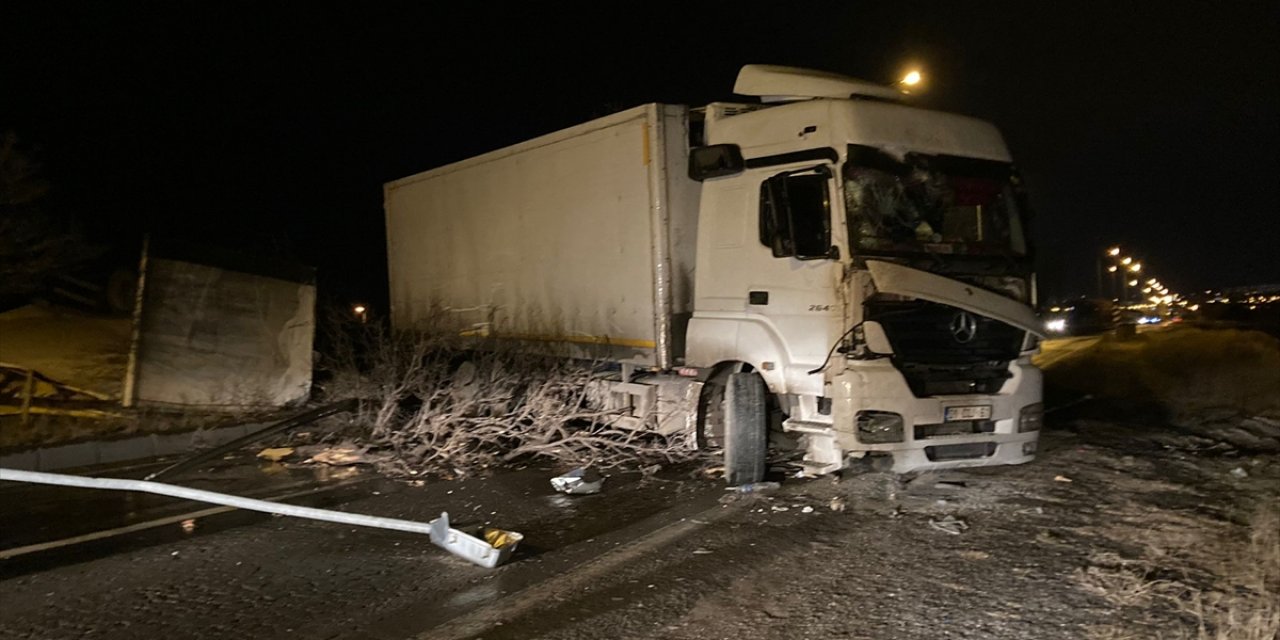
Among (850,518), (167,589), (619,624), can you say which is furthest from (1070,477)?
(167,589)

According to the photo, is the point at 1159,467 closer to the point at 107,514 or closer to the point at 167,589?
the point at 167,589

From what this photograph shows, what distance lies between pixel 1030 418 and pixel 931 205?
6.53 feet

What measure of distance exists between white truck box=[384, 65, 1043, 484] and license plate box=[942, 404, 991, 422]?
13 millimetres

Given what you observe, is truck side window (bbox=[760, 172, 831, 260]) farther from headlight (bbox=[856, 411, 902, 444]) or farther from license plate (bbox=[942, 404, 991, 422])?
license plate (bbox=[942, 404, 991, 422])

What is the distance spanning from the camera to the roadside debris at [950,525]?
5664 millimetres

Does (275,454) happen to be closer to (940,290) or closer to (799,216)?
(799,216)

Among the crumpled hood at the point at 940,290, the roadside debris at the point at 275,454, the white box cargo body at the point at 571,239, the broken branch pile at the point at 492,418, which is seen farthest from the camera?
the roadside debris at the point at 275,454

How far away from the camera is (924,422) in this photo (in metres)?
6.52

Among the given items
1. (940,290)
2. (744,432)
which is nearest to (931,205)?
(940,290)

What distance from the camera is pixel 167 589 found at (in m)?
4.99

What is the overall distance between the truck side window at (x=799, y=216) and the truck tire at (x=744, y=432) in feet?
3.91

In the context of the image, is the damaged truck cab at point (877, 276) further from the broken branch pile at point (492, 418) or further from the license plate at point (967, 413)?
→ the broken branch pile at point (492, 418)

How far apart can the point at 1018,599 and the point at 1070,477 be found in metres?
3.03

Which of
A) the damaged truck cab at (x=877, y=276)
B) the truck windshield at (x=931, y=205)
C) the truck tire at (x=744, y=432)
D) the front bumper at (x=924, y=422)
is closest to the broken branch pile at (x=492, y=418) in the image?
the truck tire at (x=744, y=432)
